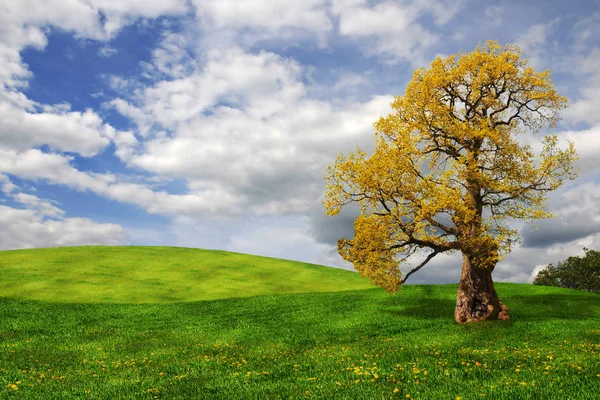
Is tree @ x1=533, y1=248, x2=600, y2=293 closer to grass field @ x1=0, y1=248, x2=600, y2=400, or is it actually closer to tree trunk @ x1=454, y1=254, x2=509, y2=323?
grass field @ x1=0, y1=248, x2=600, y2=400

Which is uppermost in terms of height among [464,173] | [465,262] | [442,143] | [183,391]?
[442,143]

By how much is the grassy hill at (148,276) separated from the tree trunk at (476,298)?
22.6m

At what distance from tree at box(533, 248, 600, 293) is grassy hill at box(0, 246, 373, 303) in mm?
32118

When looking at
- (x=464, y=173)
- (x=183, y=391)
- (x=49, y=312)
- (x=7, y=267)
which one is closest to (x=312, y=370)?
(x=183, y=391)

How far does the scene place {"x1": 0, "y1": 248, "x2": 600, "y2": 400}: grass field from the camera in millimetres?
Answer: 12828

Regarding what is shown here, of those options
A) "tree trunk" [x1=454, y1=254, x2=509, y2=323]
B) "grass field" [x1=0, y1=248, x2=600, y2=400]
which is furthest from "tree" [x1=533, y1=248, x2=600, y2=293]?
"tree trunk" [x1=454, y1=254, x2=509, y2=323]

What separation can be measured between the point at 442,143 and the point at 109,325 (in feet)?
81.0

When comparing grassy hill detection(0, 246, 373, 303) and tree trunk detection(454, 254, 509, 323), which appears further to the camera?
grassy hill detection(0, 246, 373, 303)

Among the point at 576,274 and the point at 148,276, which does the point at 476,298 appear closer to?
the point at 148,276

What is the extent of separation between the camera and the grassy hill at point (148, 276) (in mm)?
43628

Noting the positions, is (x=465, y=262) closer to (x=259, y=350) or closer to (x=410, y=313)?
(x=410, y=313)

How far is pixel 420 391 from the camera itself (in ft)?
38.8

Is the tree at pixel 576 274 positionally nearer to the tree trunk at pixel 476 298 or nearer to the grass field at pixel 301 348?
the grass field at pixel 301 348

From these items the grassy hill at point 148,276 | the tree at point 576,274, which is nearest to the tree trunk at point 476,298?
the grassy hill at point 148,276
